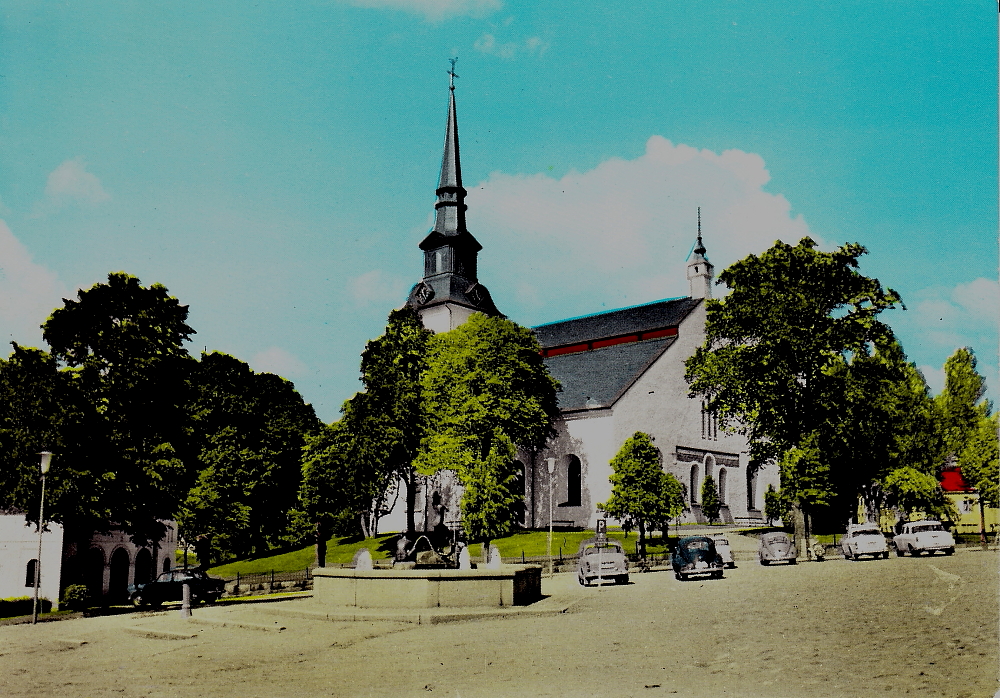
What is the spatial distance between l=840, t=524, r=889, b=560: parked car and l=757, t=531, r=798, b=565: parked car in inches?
79.6

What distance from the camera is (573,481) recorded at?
56.6 meters

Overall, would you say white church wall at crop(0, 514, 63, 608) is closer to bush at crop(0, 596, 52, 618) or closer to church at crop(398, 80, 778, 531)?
bush at crop(0, 596, 52, 618)

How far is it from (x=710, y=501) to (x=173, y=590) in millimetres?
33132

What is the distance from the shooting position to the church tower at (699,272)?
74.6 meters

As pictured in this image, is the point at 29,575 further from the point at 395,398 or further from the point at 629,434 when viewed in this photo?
the point at 629,434

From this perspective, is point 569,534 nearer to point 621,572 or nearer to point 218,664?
point 621,572

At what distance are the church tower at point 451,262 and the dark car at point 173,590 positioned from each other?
36615mm

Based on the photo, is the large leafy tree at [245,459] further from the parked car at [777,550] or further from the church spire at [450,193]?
the parked car at [777,550]

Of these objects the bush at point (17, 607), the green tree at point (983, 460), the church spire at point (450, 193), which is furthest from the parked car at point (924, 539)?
the church spire at point (450, 193)

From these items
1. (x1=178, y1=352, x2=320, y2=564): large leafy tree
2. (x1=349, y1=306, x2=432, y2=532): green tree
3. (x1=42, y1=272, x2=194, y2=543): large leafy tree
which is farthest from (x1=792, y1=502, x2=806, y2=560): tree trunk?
(x1=178, y1=352, x2=320, y2=564): large leafy tree

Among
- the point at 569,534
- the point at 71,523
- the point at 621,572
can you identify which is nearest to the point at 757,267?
the point at 621,572

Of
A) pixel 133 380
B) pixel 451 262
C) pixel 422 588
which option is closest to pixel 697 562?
pixel 422 588

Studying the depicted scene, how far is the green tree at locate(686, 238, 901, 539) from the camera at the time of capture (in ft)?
118

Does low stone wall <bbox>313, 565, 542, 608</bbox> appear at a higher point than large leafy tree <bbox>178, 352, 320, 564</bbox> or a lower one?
lower
